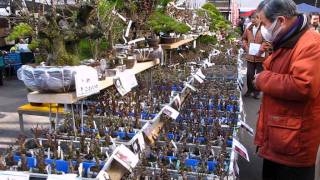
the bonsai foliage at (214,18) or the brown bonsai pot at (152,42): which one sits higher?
the bonsai foliage at (214,18)

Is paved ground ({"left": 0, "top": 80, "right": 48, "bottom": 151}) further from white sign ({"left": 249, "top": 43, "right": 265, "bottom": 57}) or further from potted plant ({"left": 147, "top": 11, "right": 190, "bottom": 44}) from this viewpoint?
white sign ({"left": 249, "top": 43, "right": 265, "bottom": 57})

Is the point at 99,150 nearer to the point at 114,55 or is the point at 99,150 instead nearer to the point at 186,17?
the point at 114,55

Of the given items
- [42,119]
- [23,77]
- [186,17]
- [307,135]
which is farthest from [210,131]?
[186,17]

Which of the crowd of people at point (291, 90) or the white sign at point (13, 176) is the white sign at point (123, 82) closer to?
the crowd of people at point (291, 90)

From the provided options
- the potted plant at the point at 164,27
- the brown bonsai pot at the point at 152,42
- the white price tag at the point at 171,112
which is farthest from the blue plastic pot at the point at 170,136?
the potted plant at the point at 164,27

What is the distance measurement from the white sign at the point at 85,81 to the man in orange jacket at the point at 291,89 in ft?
3.29

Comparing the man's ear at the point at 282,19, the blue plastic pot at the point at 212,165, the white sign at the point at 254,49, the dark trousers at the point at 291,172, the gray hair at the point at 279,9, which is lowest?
the dark trousers at the point at 291,172

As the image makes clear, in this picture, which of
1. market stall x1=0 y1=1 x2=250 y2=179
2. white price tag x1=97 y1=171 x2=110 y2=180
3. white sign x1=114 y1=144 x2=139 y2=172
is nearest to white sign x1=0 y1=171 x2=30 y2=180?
market stall x1=0 y1=1 x2=250 y2=179

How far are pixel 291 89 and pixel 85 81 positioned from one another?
1.17 m

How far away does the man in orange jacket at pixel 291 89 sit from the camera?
2053 mm

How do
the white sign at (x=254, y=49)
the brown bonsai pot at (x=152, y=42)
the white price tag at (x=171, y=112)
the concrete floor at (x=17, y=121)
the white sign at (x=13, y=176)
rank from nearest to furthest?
1. the white sign at (x=13, y=176)
2. the white price tag at (x=171, y=112)
3. the concrete floor at (x=17, y=121)
4. the brown bonsai pot at (x=152, y=42)
5. the white sign at (x=254, y=49)

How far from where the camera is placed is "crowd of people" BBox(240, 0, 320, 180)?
2055mm

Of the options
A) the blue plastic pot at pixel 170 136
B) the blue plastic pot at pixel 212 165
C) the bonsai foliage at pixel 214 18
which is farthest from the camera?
the bonsai foliage at pixel 214 18

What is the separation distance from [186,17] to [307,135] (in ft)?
20.4
